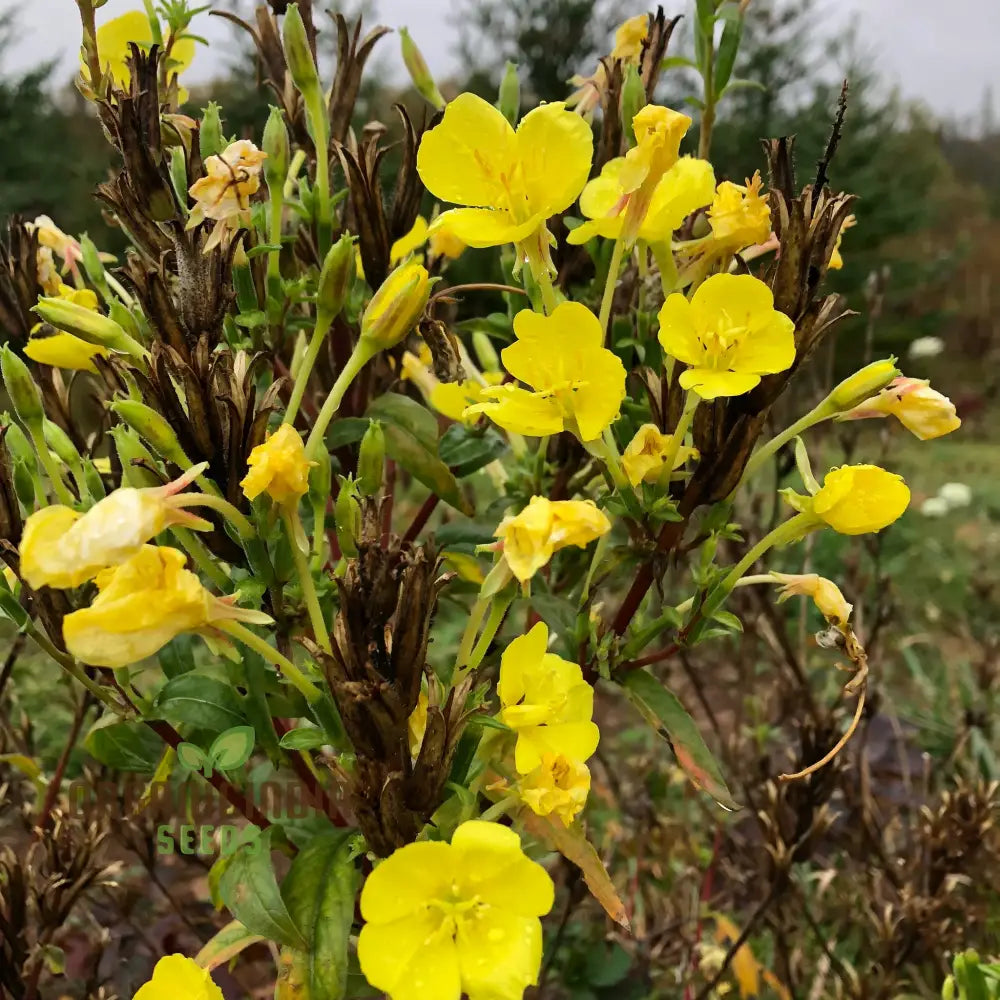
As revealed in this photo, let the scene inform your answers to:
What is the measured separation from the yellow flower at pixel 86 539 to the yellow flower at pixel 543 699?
25cm

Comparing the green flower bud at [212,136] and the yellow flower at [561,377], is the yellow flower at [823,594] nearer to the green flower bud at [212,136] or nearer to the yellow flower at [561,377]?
the yellow flower at [561,377]

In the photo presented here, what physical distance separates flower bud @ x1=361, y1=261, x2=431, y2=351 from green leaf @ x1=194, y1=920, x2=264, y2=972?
458mm

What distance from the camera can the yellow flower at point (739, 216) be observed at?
0.62 meters

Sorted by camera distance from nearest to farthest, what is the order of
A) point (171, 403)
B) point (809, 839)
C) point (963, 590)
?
point (171, 403) → point (809, 839) → point (963, 590)

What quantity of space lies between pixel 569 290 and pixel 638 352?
14 cm

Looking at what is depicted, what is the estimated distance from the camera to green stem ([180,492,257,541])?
479 mm

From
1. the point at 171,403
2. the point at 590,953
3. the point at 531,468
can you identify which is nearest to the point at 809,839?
the point at 590,953

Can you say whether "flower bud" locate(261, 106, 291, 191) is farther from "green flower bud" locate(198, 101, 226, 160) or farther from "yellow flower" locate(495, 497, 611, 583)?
"yellow flower" locate(495, 497, 611, 583)

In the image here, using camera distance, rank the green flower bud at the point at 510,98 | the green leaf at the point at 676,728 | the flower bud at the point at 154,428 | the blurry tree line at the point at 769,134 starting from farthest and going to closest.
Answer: the blurry tree line at the point at 769,134
the green flower bud at the point at 510,98
the green leaf at the point at 676,728
the flower bud at the point at 154,428

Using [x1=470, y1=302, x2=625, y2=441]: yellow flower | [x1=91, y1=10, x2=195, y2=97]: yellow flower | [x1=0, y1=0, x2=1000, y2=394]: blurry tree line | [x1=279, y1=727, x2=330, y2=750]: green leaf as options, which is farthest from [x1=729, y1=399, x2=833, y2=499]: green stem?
[x1=0, y1=0, x2=1000, y2=394]: blurry tree line

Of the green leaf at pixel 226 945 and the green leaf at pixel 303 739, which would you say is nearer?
the green leaf at pixel 303 739

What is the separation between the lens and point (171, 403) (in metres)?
0.56

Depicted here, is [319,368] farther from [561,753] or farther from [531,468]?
[561,753]

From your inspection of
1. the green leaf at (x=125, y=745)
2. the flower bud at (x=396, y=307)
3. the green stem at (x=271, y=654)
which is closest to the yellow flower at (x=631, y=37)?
the flower bud at (x=396, y=307)
